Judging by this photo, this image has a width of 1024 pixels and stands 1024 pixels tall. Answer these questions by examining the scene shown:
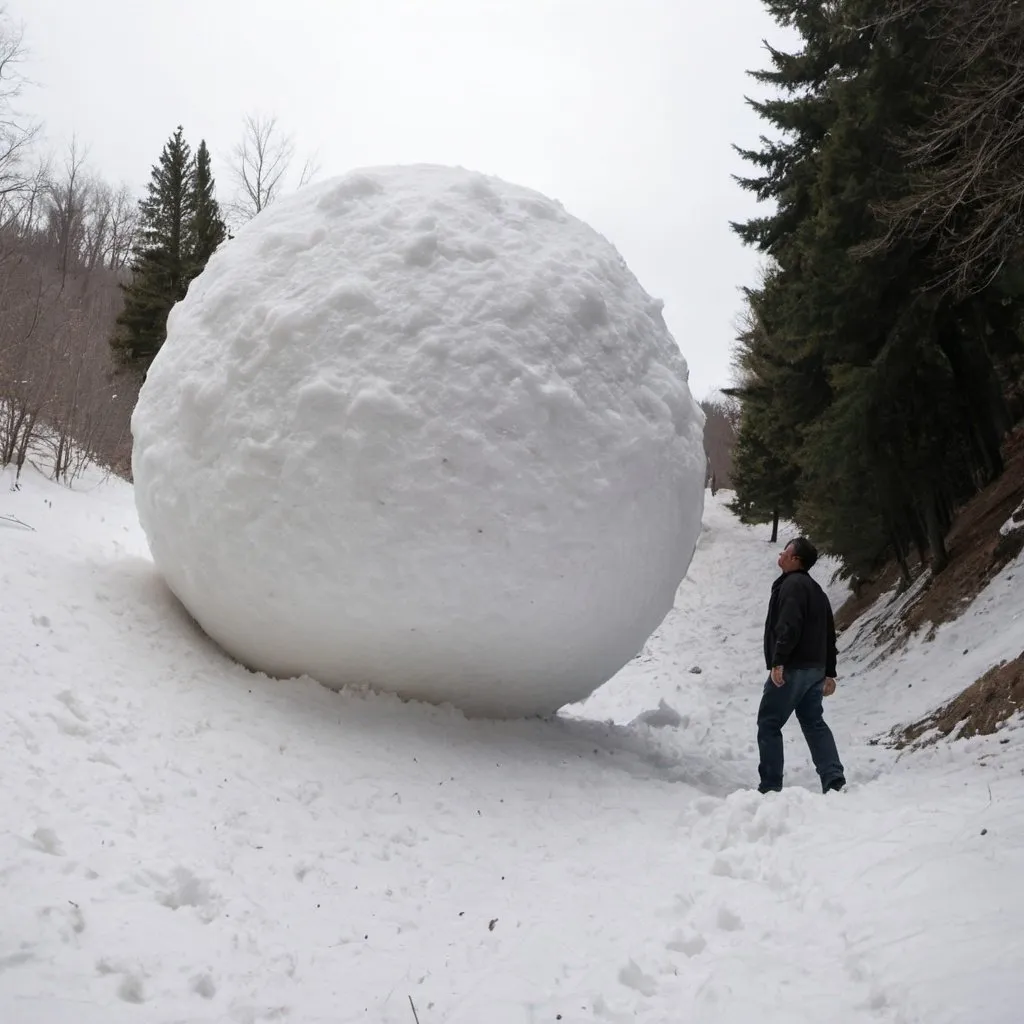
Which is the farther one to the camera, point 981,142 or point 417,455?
point 981,142

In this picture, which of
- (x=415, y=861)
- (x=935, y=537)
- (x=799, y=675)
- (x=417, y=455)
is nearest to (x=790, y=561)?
(x=799, y=675)

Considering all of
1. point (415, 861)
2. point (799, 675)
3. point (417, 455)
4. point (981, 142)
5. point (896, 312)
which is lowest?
point (415, 861)

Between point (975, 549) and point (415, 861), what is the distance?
25.7 feet

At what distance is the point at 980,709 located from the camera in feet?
18.0

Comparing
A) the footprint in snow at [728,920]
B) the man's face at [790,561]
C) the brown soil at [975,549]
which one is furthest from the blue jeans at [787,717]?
the brown soil at [975,549]

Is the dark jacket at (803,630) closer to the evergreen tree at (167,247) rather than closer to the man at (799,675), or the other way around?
the man at (799,675)

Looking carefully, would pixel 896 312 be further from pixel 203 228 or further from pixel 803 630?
pixel 203 228

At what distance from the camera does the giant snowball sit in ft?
15.6

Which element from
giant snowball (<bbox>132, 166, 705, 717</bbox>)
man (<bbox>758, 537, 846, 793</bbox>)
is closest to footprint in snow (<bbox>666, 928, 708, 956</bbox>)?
giant snowball (<bbox>132, 166, 705, 717</bbox>)

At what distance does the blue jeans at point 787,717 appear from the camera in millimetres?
5324

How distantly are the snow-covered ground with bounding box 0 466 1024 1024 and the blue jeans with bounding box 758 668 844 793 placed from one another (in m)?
0.49

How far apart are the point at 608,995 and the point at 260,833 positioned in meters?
1.71

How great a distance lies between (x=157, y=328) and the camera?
22078mm

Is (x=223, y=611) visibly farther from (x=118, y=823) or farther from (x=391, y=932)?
(x=391, y=932)
